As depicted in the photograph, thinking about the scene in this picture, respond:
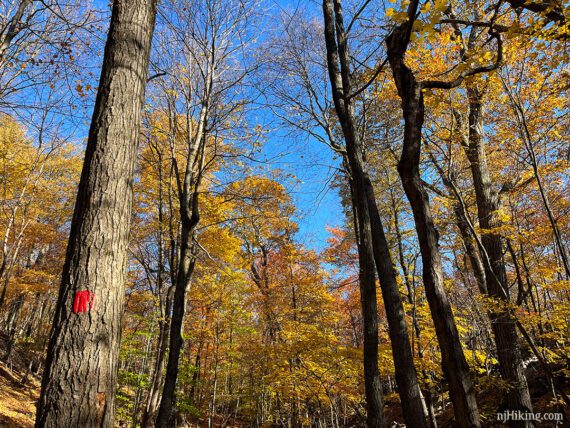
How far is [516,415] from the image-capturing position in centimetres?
598

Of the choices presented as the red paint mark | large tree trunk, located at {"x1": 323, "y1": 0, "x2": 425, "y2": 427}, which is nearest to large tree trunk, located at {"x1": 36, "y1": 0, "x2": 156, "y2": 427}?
the red paint mark

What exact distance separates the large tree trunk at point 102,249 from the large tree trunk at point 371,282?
3.26m

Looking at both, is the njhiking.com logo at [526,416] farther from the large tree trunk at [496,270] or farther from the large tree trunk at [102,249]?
the large tree trunk at [102,249]

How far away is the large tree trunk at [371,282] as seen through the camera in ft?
13.4

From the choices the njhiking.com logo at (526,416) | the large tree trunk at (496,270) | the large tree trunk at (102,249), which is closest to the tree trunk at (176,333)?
the large tree trunk at (102,249)

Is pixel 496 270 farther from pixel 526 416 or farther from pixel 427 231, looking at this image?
pixel 427 231

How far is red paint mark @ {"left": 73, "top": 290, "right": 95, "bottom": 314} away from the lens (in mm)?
1767

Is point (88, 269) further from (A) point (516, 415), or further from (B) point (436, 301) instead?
(A) point (516, 415)

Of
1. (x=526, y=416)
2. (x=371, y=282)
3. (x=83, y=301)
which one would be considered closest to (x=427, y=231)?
(x=371, y=282)

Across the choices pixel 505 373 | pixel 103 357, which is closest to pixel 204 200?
pixel 103 357

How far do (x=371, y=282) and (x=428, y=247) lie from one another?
1824mm

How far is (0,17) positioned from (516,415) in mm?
12171

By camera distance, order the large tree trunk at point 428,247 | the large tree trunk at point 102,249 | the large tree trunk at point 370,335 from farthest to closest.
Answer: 1. the large tree trunk at point 370,335
2. the large tree trunk at point 428,247
3. the large tree trunk at point 102,249

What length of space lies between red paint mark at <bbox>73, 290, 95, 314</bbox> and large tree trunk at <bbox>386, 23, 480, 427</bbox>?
255 cm
